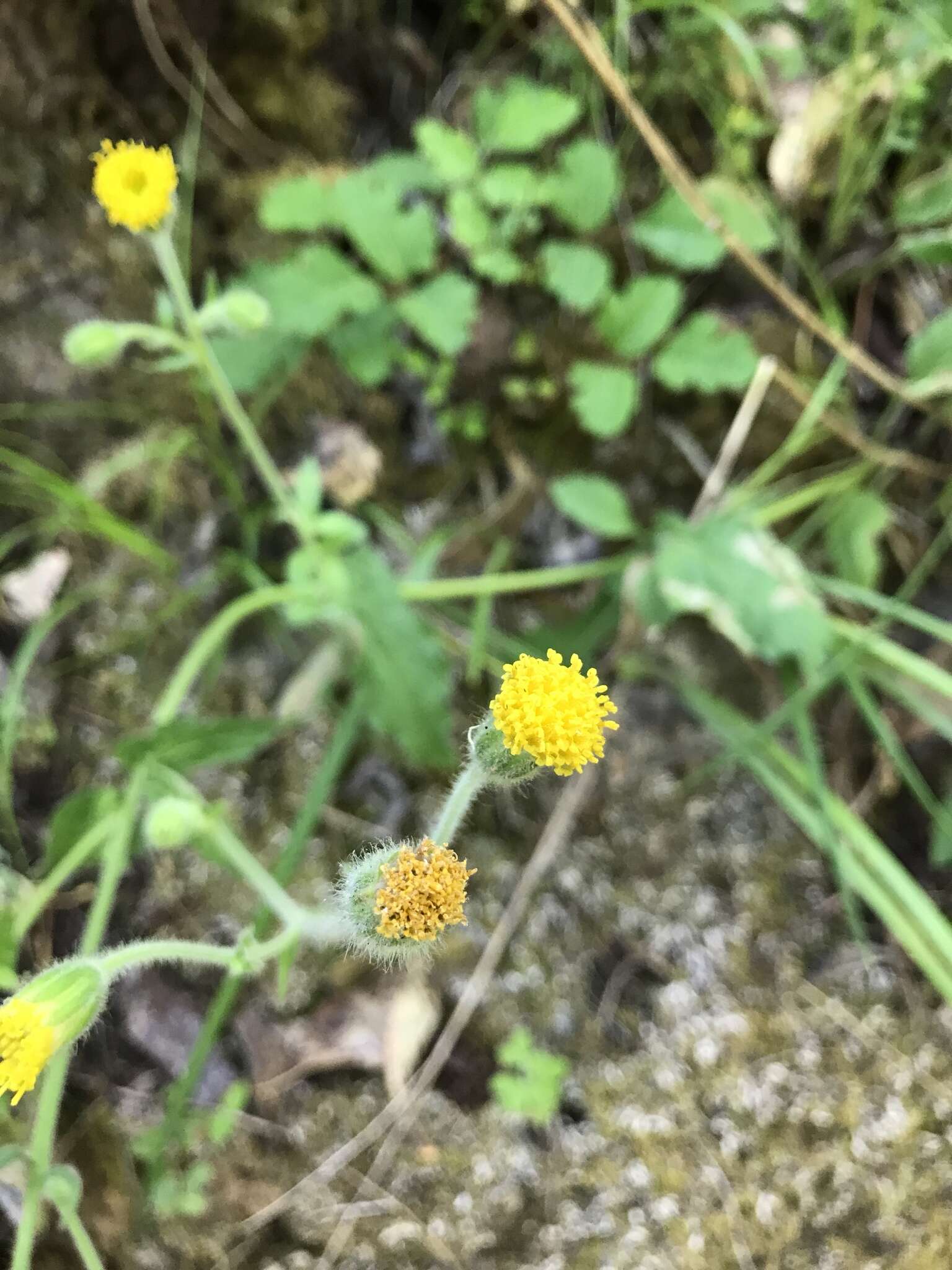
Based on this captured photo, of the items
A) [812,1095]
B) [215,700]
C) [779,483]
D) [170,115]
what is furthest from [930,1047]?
[170,115]

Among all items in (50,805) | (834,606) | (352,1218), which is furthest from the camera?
(834,606)

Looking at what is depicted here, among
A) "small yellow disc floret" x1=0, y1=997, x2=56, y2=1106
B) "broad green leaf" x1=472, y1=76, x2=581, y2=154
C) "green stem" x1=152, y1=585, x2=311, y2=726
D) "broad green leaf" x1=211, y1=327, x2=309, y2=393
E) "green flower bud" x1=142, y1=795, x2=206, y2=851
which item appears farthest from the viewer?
"broad green leaf" x1=211, y1=327, x2=309, y2=393

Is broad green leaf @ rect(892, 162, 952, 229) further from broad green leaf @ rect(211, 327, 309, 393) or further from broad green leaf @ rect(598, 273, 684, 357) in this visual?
broad green leaf @ rect(211, 327, 309, 393)

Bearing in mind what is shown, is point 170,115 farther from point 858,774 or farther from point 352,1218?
point 352,1218

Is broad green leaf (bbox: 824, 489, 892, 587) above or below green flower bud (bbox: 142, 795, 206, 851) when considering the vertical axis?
above

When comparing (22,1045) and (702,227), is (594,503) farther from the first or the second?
(22,1045)

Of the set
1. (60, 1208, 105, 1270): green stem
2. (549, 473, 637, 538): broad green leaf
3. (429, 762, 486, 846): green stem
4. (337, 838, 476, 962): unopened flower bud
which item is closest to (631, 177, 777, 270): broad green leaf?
(549, 473, 637, 538): broad green leaf
